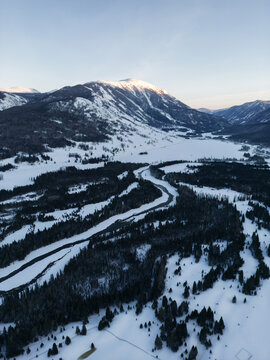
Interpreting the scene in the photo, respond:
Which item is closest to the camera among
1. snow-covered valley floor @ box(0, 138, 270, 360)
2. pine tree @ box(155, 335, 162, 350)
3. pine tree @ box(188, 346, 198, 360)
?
pine tree @ box(188, 346, 198, 360)

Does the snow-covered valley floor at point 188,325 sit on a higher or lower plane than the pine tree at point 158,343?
lower

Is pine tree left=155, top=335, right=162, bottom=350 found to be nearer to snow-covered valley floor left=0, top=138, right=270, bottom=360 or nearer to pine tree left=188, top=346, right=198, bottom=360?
snow-covered valley floor left=0, top=138, right=270, bottom=360

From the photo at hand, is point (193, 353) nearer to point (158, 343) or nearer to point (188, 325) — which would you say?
point (158, 343)

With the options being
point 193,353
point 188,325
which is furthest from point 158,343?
point 188,325

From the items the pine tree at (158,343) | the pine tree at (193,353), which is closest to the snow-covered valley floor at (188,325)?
the pine tree at (158,343)

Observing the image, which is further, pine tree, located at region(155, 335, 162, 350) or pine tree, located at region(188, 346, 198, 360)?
pine tree, located at region(155, 335, 162, 350)

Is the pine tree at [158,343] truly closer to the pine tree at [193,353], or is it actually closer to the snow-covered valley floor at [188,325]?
the snow-covered valley floor at [188,325]

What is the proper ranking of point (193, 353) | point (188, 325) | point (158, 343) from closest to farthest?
point (193, 353) → point (158, 343) → point (188, 325)

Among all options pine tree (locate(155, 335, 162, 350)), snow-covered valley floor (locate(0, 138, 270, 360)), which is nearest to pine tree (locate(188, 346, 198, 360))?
snow-covered valley floor (locate(0, 138, 270, 360))

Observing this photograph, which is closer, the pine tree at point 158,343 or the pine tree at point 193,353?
the pine tree at point 193,353

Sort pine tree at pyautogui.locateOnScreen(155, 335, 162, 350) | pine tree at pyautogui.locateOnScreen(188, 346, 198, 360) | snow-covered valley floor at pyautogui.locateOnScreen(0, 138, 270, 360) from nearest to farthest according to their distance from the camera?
pine tree at pyautogui.locateOnScreen(188, 346, 198, 360) < snow-covered valley floor at pyautogui.locateOnScreen(0, 138, 270, 360) < pine tree at pyautogui.locateOnScreen(155, 335, 162, 350)

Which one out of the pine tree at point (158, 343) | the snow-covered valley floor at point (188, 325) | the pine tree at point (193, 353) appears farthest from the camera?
the pine tree at point (158, 343)

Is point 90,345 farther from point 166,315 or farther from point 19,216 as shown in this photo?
point 19,216
